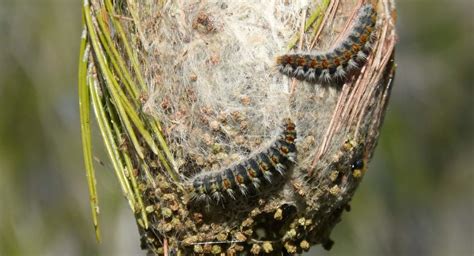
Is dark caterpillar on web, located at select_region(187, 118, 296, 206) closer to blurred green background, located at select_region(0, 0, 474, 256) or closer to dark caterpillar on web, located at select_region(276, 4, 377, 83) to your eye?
dark caterpillar on web, located at select_region(276, 4, 377, 83)

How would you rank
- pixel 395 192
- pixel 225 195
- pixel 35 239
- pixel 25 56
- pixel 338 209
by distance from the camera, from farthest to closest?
pixel 395 192 → pixel 25 56 → pixel 35 239 → pixel 338 209 → pixel 225 195

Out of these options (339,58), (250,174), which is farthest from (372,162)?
(250,174)

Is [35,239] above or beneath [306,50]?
beneath

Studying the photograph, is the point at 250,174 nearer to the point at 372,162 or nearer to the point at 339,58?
the point at 339,58

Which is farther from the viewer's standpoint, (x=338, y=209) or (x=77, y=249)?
(x=77, y=249)

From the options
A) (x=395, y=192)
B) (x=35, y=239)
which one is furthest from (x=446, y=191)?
(x=35, y=239)

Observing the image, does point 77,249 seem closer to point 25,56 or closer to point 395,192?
point 25,56
